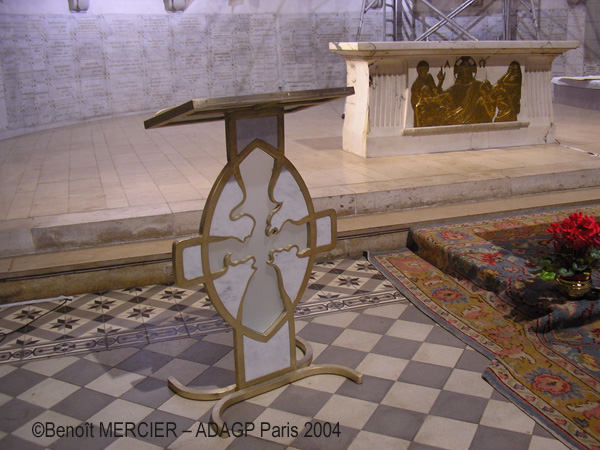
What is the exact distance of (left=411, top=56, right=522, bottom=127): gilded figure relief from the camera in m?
6.19

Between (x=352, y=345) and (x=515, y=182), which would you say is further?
(x=515, y=182)

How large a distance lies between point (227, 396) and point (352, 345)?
830mm

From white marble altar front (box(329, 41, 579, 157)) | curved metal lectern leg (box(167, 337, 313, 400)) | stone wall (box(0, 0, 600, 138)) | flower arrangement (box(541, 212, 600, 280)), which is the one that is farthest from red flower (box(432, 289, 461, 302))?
stone wall (box(0, 0, 600, 138))

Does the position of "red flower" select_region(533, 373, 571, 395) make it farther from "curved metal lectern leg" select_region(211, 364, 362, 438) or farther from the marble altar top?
the marble altar top

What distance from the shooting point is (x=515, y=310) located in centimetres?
346

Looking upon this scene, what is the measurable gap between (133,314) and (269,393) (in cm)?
125

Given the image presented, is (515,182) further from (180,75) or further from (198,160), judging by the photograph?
(180,75)

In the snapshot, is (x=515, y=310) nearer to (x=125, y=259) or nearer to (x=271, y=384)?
(x=271, y=384)

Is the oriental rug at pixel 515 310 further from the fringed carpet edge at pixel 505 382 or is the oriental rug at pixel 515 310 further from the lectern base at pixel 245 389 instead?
the lectern base at pixel 245 389

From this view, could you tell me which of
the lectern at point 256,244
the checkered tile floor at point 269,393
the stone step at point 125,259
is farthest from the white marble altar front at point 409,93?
the lectern at point 256,244

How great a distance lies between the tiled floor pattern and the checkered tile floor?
1cm

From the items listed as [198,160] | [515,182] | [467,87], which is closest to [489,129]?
[467,87]

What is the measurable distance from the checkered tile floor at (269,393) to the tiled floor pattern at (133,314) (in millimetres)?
13

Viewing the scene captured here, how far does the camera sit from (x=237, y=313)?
8.68 feet
